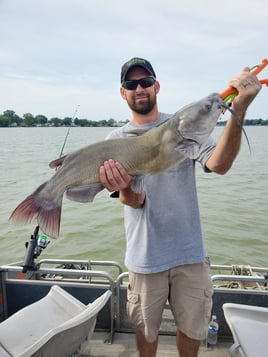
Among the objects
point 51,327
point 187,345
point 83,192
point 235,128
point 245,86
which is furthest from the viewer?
point 51,327

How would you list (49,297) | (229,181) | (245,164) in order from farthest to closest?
1. (245,164)
2. (229,181)
3. (49,297)

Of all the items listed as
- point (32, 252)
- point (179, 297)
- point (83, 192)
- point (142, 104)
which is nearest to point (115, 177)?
point (83, 192)

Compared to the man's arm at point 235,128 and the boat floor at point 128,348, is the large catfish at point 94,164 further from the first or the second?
the boat floor at point 128,348

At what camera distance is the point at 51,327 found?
2.94 meters

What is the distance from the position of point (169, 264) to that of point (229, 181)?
1437cm

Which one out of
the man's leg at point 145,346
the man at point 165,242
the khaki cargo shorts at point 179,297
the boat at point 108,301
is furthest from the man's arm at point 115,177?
the boat at point 108,301

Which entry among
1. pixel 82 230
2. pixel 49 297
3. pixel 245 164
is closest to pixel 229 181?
pixel 245 164

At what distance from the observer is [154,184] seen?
261 cm

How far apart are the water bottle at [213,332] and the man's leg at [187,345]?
802 millimetres

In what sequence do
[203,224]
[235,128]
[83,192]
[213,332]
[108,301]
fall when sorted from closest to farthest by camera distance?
1. [235,128]
2. [83,192]
3. [213,332]
4. [108,301]
5. [203,224]

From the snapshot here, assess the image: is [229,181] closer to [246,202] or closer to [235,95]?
[246,202]

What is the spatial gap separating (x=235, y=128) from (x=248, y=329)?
1735mm

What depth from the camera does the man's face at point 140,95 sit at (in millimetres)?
2678

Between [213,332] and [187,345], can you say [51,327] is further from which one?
[213,332]
